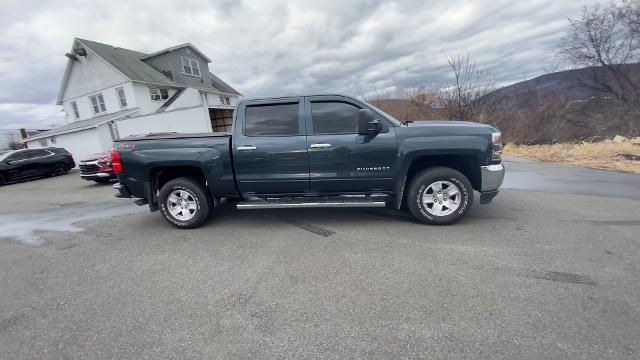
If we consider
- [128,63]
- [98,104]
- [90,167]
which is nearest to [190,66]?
[128,63]

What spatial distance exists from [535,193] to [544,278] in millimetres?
3772

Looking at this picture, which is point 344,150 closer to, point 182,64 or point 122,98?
point 122,98

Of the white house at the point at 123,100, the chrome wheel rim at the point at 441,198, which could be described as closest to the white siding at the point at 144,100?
the white house at the point at 123,100

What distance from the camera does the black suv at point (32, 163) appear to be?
14.2 metres

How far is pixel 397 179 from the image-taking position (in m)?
4.30

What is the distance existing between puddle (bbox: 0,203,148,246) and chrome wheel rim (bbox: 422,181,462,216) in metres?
5.63

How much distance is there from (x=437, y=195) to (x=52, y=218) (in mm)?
7720

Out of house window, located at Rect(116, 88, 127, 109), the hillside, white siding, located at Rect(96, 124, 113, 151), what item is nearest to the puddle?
white siding, located at Rect(96, 124, 113, 151)

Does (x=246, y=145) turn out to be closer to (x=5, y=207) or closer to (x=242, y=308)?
(x=242, y=308)

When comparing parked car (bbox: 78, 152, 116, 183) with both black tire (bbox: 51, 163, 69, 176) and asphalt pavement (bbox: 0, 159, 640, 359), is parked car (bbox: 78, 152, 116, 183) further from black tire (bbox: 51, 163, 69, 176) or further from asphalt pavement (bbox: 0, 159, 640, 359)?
black tire (bbox: 51, 163, 69, 176)

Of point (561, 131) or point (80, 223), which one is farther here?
point (561, 131)

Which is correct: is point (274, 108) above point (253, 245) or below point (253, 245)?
above

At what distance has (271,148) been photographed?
172 inches

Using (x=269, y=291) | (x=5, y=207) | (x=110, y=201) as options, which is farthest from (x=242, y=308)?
(x=5, y=207)
